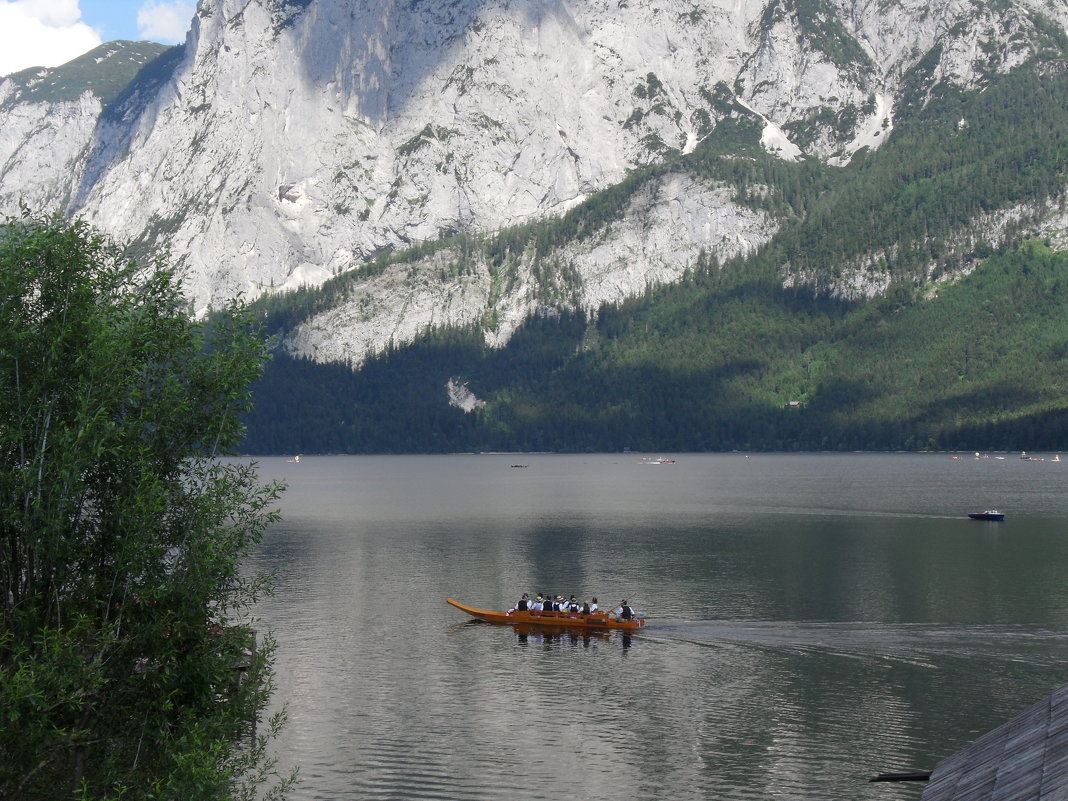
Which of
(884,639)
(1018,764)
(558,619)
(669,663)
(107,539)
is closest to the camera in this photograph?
(1018,764)

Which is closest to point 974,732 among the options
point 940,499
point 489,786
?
point 489,786

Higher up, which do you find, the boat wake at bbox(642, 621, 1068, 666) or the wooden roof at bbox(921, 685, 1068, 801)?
the wooden roof at bbox(921, 685, 1068, 801)

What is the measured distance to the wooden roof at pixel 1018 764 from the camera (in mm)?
27969

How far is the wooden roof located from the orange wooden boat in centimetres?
5487

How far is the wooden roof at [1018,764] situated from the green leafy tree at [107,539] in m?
20.3

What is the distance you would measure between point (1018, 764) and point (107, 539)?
2650 cm

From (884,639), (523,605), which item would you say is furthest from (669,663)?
(523,605)

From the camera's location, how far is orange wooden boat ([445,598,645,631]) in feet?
299

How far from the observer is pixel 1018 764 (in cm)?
3084

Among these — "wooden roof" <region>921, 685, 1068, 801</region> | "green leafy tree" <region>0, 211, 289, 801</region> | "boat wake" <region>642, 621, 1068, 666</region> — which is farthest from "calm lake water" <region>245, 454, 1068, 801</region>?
"green leafy tree" <region>0, 211, 289, 801</region>

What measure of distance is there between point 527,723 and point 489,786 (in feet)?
34.6

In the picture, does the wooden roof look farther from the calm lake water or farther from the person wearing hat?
the person wearing hat

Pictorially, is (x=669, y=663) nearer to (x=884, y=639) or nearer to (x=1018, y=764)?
(x=884, y=639)

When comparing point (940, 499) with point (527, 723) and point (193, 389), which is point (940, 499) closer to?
point (527, 723)
